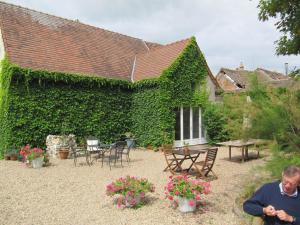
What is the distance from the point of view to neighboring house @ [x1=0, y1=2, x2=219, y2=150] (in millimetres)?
13211

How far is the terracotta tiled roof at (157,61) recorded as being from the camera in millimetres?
16789

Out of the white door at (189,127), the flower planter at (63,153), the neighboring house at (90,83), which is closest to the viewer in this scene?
the flower planter at (63,153)

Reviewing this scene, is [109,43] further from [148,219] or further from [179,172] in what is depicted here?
[148,219]

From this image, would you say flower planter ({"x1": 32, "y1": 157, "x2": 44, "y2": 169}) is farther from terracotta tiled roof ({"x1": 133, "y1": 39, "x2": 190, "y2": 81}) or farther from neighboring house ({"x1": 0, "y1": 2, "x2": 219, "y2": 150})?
terracotta tiled roof ({"x1": 133, "y1": 39, "x2": 190, "y2": 81})

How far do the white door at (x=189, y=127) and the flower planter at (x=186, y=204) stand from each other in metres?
10.4

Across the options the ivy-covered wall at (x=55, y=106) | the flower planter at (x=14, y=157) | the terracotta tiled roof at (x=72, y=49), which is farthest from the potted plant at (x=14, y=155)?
the terracotta tiled roof at (x=72, y=49)

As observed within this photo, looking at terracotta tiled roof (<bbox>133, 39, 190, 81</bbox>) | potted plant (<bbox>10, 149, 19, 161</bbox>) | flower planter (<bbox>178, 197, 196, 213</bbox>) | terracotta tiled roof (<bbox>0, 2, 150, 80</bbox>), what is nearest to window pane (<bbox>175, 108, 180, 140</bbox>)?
terracotta tiled roof (<bbox>133, 39, 190, 81</bbox>)

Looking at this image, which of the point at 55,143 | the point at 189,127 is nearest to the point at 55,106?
the point at 55,143

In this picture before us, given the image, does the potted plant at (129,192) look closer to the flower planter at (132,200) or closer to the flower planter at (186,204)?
the flower planter at (132,200)

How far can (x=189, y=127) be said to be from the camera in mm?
17453

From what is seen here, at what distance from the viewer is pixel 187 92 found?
16984 millimetres

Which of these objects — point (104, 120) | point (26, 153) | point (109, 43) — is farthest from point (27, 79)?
point (109, 43)

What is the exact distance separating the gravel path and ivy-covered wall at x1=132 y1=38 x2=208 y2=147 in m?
5.00

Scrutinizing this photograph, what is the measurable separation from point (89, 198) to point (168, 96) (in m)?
9.61
